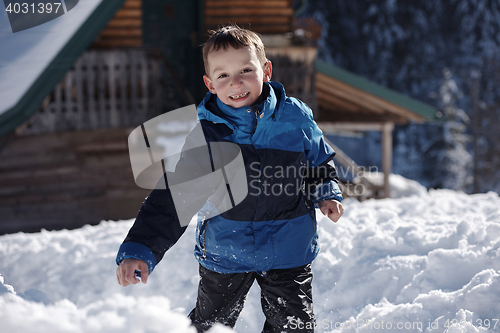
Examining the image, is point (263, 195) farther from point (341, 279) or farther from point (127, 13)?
point (127, 13)

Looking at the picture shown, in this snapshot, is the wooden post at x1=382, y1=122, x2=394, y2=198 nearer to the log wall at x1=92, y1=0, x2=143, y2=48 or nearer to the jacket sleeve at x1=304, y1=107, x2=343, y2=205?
the log wall at x1=92, y1=0, x2=143, y2=48

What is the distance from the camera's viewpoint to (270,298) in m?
2.21

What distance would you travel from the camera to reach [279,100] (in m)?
2.21

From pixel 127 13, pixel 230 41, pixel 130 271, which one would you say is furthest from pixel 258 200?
pixel 127 13

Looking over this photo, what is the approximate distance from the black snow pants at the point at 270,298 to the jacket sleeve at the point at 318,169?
0.40m

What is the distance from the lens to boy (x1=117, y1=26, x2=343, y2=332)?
208cm

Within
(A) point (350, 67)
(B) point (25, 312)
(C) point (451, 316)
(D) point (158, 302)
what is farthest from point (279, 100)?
(A) point (350, 67)

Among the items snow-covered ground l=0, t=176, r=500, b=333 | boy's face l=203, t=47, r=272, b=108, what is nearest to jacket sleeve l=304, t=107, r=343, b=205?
boy's face l=203, t=47, r=272, b=108

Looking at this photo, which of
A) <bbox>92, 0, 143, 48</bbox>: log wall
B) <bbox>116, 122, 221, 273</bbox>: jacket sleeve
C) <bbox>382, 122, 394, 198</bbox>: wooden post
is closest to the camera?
<bbox>116, 122, 221, 273</bbox>: jacket sleeve

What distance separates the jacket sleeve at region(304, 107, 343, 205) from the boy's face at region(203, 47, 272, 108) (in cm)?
36

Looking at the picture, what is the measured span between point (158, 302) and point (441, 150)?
96.8 feet

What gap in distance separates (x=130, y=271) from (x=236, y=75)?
104cm

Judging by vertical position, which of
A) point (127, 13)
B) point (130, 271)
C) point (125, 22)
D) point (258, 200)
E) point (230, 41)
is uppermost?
point (230, 41)

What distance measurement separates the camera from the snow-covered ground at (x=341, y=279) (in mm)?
1554
